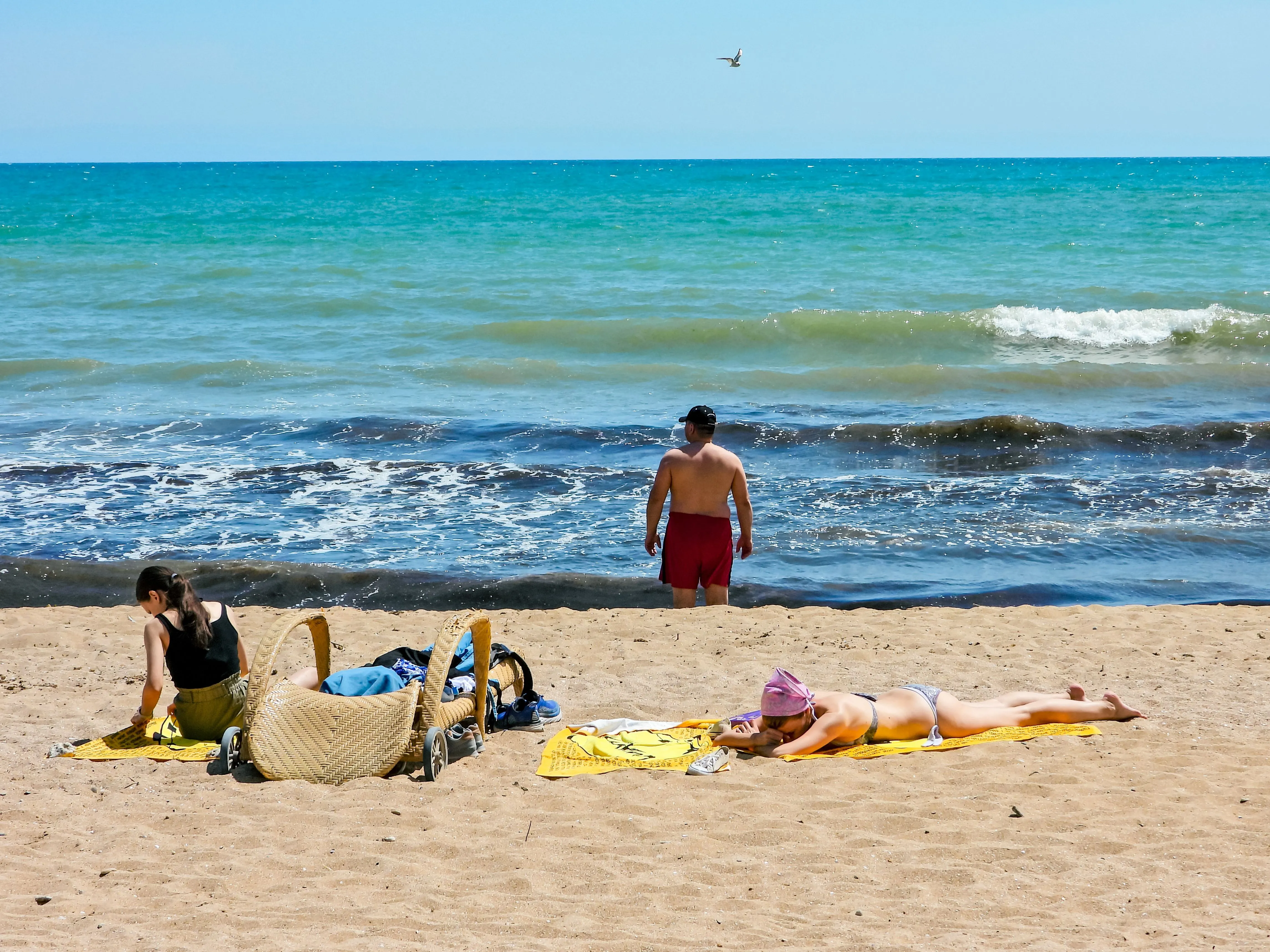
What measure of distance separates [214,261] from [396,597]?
24304mm

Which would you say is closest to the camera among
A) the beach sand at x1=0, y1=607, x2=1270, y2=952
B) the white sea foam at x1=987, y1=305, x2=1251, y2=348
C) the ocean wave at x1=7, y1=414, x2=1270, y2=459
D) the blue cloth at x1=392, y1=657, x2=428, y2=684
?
the beach sand at x1=0, y1=607, x2=1270, y2=952

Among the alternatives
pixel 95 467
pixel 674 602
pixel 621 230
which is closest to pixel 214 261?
pixel 621 230

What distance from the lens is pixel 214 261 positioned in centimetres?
3003

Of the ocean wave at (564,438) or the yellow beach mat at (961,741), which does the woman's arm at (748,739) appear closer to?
the yellow beach mat at (961,741)

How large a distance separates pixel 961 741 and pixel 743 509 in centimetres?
251

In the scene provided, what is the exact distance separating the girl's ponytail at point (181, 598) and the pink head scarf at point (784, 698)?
8.70ft

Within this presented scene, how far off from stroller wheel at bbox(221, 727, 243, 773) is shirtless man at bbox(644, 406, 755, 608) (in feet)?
10.1

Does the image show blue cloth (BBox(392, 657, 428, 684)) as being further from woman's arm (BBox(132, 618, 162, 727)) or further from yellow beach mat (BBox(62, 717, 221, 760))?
woman's arm (BBox(132, 618, 162, 727))

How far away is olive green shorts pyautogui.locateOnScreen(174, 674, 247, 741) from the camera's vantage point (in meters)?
5.46

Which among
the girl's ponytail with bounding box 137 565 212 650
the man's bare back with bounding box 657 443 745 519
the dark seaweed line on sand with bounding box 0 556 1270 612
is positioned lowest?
the dark seaweed line on sand with bounding box 0 556 1270 612

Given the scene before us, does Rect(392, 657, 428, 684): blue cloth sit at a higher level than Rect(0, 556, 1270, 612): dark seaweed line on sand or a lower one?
higher

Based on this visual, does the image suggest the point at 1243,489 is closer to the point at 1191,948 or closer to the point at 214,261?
the point at 1191,948

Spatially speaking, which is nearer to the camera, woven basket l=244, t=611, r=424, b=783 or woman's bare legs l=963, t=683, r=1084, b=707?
woven basket l=244, t=611, r=424, b=783

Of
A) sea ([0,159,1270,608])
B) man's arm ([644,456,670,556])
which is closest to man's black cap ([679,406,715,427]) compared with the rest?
man's arm ([644,456,670,556])
